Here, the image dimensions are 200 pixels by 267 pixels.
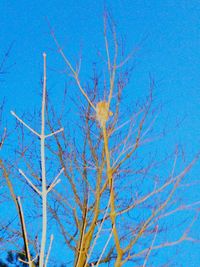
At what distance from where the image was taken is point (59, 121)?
633cm

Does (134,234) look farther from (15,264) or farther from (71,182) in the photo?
(15,264)

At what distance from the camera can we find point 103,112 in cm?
515

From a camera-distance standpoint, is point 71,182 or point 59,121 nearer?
point 71,182

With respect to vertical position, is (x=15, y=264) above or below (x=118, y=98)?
below

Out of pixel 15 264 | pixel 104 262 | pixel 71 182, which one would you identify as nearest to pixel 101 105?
pixel 71 182

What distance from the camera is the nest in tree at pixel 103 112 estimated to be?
511 centimetres

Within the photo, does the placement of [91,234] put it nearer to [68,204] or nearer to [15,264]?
[68,204]

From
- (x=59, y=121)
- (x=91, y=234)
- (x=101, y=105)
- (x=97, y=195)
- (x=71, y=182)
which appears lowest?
(x=91, y=234)

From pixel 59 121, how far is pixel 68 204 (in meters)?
1.24

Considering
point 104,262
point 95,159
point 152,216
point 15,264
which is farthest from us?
point 15,264

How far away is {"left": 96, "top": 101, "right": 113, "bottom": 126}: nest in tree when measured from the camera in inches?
201

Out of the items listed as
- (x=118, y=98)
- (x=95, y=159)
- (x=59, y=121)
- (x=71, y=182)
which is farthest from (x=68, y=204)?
(x=118, y=98)

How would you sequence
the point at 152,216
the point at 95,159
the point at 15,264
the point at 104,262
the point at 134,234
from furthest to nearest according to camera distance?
the point at 15,264 → the point at 104,262 → the point at 95,159 → the point at 134,234 → the point at 152,216

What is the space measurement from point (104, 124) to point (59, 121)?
4.60 ft
